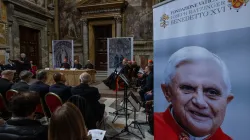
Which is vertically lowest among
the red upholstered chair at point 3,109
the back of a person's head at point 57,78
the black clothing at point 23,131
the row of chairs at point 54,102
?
the red upholstered chair at point 3,109

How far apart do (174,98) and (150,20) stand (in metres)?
9.37

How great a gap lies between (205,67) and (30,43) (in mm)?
11490

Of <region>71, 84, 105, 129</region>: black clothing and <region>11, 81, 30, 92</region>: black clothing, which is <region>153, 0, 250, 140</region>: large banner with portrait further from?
<region>11, 81, 30, 92</region>: black clothing

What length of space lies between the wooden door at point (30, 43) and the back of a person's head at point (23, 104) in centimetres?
991

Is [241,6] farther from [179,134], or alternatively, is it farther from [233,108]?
[179,134]

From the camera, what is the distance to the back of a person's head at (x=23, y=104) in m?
1.35

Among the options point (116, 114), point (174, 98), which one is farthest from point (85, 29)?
point (174, 98)

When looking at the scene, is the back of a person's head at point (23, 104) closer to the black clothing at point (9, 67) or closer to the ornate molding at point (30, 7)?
the black clothing at point (9, 67)

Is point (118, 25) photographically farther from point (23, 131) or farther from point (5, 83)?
point (23, 131)

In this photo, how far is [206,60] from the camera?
1.45 meters

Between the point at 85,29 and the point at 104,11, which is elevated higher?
the point at 104,11

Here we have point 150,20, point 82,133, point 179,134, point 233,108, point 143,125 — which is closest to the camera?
point 82,133

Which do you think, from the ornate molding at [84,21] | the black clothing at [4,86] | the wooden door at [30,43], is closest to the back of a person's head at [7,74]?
the black clothing at [4,86]

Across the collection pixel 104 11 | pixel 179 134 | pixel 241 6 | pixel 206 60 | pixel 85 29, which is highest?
pixel 104 11
